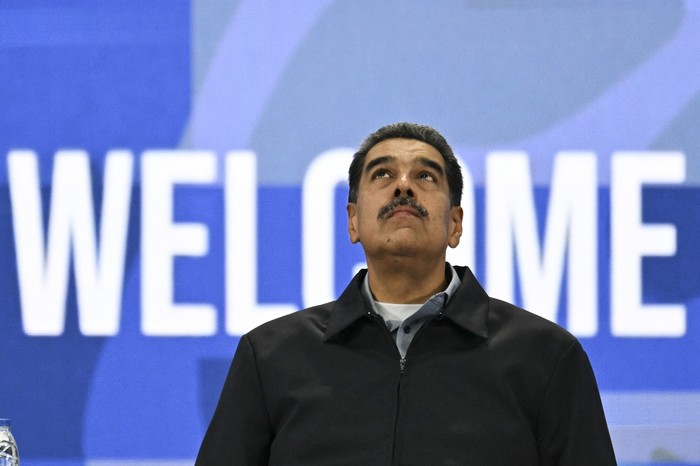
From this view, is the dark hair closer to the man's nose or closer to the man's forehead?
the man's forehead

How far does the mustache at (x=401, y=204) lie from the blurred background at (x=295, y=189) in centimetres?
84

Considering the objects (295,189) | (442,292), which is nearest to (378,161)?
(442,292)

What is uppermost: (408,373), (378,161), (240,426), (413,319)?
(378,161)

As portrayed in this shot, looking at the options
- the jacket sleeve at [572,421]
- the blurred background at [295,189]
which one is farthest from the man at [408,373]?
the blurred background at [295,189]

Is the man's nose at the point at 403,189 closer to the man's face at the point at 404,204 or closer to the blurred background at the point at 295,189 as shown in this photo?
the man's face at the point at 404,204

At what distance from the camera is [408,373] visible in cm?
202

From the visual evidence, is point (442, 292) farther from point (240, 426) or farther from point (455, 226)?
point (240, 426)

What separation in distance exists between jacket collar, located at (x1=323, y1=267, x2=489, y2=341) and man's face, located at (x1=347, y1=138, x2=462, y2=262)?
9cm

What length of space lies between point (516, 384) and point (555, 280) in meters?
1.00

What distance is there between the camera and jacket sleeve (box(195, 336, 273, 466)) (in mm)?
2016

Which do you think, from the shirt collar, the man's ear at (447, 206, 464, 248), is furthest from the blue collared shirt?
the man's ear at (447, 206, 464, 248)

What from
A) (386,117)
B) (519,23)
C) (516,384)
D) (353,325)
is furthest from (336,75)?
(516,384)

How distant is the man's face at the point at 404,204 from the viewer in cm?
212

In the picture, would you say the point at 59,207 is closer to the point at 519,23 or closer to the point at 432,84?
the point at 432,84
